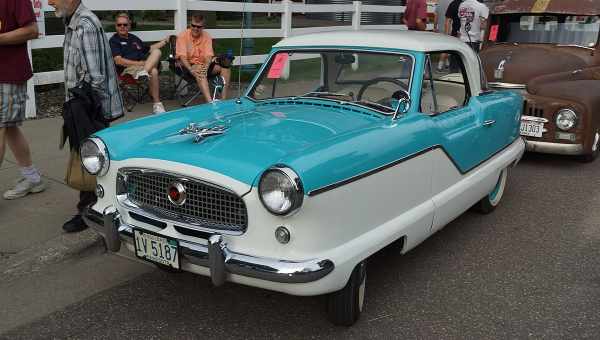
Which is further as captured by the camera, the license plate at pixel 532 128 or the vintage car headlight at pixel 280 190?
the license plate at pixel 532 128

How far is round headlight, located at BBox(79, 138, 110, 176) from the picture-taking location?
332 cm

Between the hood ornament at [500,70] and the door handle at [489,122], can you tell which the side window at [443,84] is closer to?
the door handle at [489,122]

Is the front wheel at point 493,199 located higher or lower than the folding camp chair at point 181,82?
lower

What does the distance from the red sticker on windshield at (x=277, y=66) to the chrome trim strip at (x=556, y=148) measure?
3328 mm

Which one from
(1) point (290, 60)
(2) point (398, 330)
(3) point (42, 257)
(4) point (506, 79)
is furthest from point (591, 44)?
(3) point (42, 257)

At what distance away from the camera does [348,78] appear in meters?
4.02

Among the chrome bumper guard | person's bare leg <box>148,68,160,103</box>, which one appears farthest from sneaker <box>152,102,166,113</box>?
the chrome bumper guard

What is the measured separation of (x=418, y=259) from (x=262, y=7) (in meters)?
6.99

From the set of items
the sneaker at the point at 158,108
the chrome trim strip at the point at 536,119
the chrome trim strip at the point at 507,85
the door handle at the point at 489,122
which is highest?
the chrome trim strip at the point at 507,85

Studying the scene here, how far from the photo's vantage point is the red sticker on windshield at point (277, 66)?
4391mm

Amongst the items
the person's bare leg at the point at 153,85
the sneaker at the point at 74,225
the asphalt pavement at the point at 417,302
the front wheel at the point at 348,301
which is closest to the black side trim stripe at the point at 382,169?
the front wheel at the point at 348,301

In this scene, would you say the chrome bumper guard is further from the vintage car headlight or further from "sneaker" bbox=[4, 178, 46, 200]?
"sneaker" bbox=[4, 178, 46, 200]

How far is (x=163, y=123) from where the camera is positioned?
375cm

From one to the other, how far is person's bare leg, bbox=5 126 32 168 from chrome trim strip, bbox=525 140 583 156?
499 centimetres
